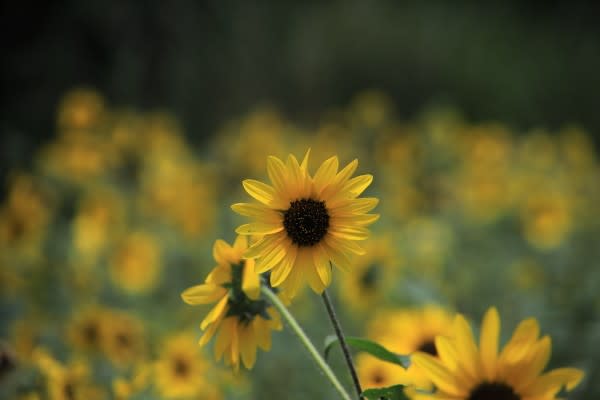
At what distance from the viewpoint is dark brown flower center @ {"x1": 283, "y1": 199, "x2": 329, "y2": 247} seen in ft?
3.35

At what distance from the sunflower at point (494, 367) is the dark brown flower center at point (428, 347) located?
0.49 m

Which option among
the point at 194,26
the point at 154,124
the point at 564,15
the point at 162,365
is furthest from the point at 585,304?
the point at 564,15

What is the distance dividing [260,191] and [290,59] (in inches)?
262

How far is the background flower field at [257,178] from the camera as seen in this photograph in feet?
6.97

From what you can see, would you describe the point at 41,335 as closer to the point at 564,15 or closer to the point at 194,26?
the point at 194,26

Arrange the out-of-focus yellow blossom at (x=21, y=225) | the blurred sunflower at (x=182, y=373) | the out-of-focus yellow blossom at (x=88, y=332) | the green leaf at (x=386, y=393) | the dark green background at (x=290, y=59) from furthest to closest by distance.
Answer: the dark green background at (x=290, y=59) → the out-of-focus yellow blossom at (x=21, y=225) → the out-of-focus yellow blossom at (x=88, y=332) → the blurred sunflower at (x=182, y=373) → the green leaf at (x=386, y=393)

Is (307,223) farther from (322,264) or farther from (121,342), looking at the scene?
(121,342)

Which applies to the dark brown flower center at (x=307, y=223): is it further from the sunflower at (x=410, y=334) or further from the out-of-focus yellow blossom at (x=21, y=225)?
the out-of-focus yellow blossom at (x=21, y=225)

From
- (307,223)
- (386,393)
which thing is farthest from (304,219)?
(386,393)

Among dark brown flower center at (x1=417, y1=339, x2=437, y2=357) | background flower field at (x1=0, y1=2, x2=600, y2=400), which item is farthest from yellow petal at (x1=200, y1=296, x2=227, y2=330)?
dark brown flower center at (x1=417, y1=339, x2=437, y2=357)

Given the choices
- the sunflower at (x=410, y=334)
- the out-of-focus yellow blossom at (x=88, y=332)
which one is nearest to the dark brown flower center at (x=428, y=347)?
the sunflower at (x=410, y=334)

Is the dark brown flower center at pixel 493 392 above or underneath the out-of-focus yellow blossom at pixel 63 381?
underneath

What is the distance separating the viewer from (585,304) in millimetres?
2463

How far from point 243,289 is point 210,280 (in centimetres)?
7
